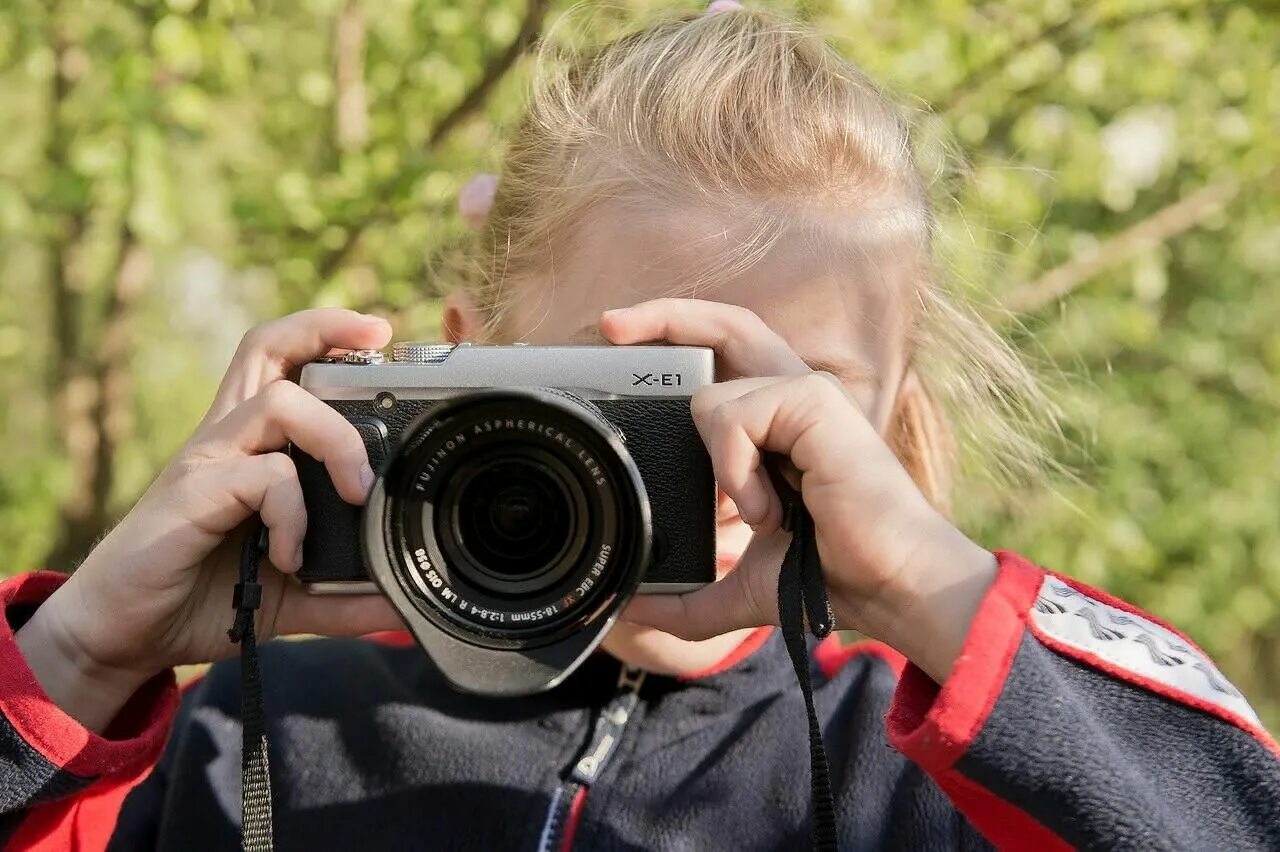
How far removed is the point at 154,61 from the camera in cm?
233

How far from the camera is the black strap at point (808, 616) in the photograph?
1.06 metres

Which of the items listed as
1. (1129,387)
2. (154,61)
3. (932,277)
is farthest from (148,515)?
(1129,387)

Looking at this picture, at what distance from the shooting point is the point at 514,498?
1.09 m

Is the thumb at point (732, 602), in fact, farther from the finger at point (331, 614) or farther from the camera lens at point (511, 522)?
the finger at point (331, 614)

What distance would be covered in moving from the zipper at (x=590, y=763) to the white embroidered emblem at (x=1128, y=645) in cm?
49

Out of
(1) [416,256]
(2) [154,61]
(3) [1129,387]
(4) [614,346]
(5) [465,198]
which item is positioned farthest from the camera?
(3) [1129,387]

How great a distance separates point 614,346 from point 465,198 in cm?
72

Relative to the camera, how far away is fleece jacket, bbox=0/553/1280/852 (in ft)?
3.38

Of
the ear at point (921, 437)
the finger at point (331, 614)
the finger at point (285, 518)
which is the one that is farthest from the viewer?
the ear at point (921, 437)

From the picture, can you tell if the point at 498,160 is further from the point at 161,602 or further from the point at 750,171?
the point at 161,602

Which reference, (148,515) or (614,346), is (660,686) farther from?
(148,515)

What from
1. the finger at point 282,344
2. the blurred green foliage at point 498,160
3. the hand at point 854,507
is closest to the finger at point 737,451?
the hand at point 854,507

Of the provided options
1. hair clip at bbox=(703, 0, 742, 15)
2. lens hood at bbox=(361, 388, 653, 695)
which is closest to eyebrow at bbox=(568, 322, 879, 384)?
lens hood at bbox=(361, 388, 653, 695)

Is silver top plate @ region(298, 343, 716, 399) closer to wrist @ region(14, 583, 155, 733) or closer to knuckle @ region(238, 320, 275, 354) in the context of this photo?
knuckle @ region(238, 320, 275, 354)
